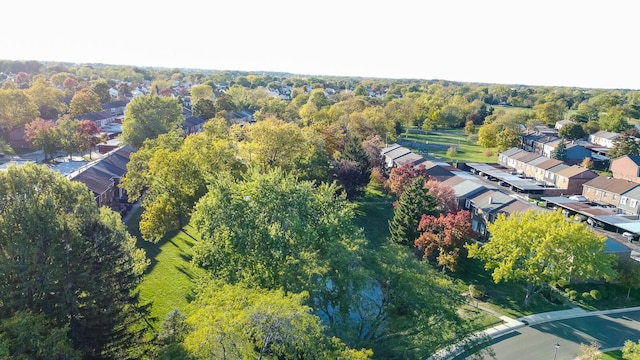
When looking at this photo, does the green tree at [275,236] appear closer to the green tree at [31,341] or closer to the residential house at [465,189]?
the green tree at [31,341]

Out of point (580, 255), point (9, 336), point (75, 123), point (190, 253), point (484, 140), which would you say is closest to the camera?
point (9, 336)

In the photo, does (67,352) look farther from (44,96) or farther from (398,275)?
(44,96)

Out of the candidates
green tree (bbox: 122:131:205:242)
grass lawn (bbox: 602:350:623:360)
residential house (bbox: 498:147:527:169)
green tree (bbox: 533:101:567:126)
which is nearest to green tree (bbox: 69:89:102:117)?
green tree (bbox: 122:131:205:242)

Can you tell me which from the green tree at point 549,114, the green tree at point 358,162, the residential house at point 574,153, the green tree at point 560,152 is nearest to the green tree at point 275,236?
the green tree at point 358,162

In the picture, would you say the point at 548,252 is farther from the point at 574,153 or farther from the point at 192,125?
the point at 192,125

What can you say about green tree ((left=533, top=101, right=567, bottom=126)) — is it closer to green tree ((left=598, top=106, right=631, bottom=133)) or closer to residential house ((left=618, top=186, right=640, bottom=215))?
green tree ((left=598, top=106, right=631, bottom=133))

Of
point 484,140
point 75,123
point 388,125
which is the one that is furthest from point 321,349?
point 484,140
